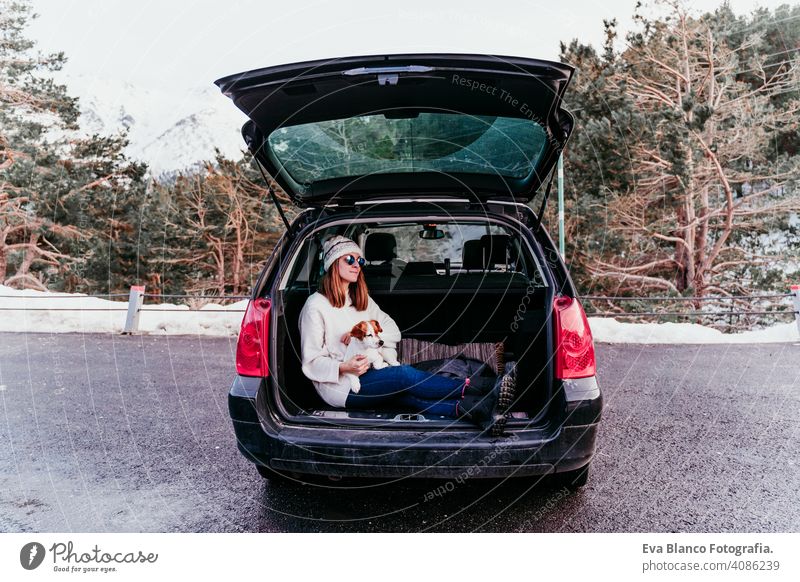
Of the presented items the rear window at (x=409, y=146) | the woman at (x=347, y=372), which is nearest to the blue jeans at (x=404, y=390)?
the woman at (x=347, y=372)

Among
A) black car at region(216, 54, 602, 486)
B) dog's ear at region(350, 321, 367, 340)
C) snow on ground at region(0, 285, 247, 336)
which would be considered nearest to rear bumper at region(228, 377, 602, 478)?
black car at region(216, 54, 602, 486)

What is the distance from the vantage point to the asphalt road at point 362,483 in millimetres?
2914

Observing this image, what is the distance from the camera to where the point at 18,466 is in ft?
12.4

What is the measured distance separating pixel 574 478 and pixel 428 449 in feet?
3.38

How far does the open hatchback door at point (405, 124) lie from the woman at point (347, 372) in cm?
57

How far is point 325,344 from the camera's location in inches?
126

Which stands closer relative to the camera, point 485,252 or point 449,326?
point 449,326

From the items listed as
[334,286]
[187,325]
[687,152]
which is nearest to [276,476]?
[334,286]

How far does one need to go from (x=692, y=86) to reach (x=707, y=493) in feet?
51.2

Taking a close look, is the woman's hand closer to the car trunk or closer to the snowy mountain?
the car trunk

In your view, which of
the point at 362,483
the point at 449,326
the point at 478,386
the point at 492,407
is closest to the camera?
the point at 492,407

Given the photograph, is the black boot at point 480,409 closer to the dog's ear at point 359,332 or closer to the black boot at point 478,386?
the black boot at point 478,386

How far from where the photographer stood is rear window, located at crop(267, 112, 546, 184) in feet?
10.6

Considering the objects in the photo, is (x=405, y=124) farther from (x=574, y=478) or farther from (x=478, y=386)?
(x=574, y=478)
